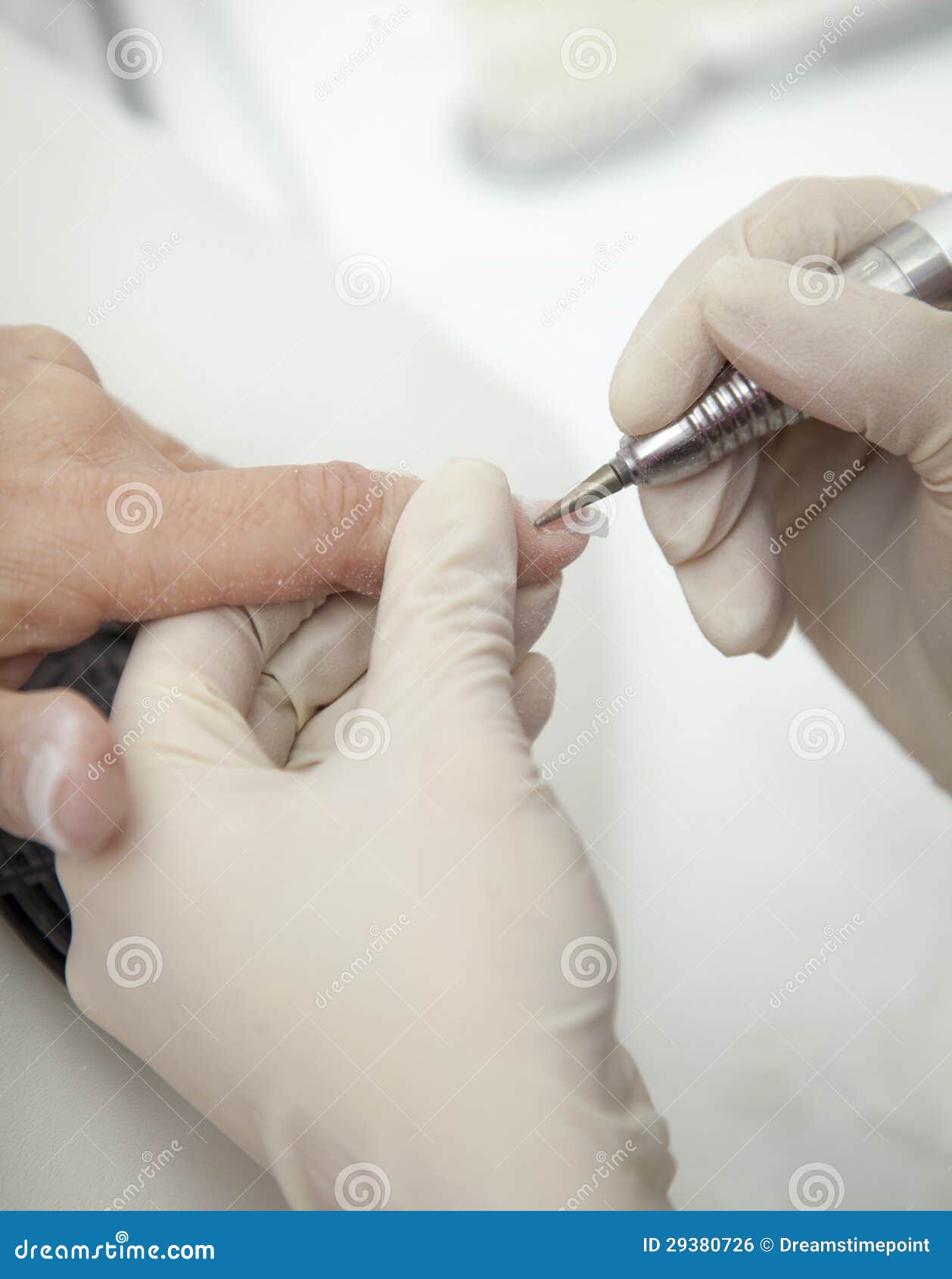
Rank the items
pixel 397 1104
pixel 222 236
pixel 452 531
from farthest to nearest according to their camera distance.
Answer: pixel 222 236
pixel 452 531
pixel 397 1104

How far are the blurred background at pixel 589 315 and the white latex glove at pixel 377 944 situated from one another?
0.54 metres

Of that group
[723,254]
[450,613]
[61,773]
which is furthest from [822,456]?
[61,773]

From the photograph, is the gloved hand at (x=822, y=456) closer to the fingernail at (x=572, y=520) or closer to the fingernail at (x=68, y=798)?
the fingernail at (x=572, y=520)

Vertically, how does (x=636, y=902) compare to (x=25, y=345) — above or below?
below

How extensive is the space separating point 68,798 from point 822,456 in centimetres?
84

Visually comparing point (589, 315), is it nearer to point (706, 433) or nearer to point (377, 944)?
point (706, 433)

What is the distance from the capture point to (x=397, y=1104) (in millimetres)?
630

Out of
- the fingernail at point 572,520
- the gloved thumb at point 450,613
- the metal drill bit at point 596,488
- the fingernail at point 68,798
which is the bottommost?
the fingernail at point 68,798

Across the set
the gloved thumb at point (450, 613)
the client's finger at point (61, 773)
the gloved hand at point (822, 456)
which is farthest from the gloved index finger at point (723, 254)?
the client's finger at point (61, 773)

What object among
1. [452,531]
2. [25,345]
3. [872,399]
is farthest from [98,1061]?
[872,399]

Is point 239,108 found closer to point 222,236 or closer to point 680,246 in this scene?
point 222,236

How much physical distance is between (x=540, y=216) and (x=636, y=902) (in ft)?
3.51

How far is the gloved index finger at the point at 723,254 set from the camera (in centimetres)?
77

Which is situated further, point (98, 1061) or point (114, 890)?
point (98, 1061)
